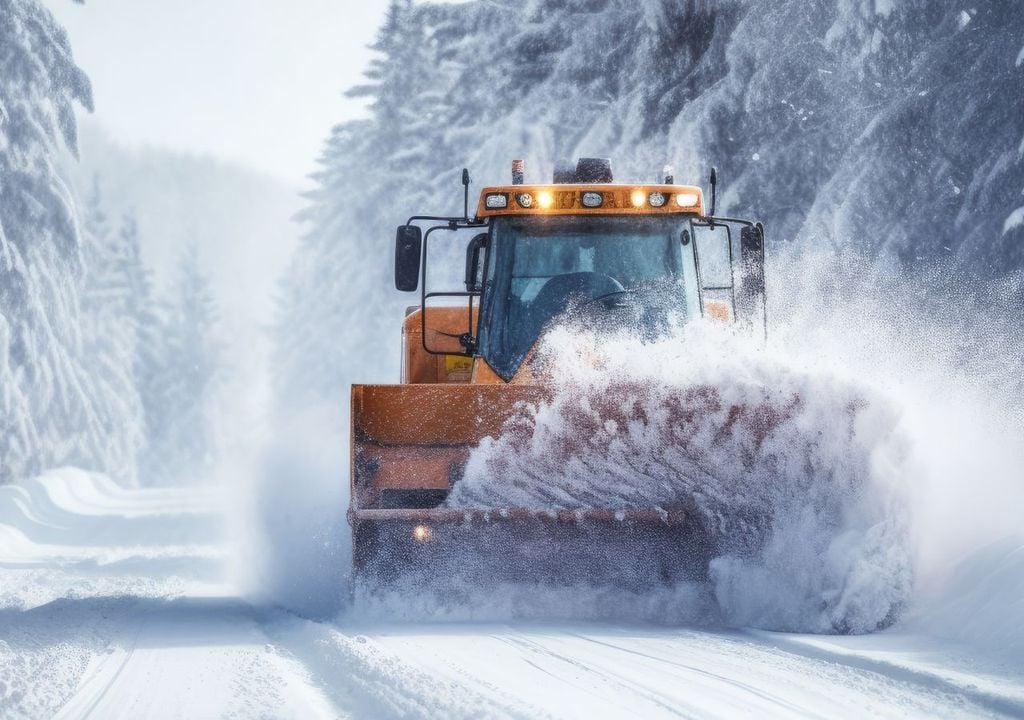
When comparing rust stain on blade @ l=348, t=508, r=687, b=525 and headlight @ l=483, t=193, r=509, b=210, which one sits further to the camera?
headlight @ l=483, t=193, r=509, b=210

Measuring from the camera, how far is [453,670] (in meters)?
4.61

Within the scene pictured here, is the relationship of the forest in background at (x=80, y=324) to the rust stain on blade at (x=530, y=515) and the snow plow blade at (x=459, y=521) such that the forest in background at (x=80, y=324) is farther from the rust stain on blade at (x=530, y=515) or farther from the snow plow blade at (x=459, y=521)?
the rust stain on blade at (x=530, y=515)

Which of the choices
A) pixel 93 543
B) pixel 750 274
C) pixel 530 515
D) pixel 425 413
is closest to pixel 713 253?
pixel 93 543

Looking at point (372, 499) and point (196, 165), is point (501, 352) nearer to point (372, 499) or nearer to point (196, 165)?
point (372, 499)

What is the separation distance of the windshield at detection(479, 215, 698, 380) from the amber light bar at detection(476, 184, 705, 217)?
8 centimetres

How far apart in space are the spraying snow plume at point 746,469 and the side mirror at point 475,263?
69.6 inches

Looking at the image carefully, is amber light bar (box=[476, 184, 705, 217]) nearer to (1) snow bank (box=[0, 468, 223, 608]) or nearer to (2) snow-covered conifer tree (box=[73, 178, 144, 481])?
(1) snow bank (box=[0, 468, 223, 608])

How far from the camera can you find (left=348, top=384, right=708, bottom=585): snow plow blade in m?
6.05

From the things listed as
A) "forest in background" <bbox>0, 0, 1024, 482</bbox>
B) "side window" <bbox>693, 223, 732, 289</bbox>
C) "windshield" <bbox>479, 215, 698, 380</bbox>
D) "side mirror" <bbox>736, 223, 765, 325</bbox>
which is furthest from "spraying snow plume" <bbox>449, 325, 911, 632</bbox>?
"side window" <bbox>693, 223, 732, 289</bbox>

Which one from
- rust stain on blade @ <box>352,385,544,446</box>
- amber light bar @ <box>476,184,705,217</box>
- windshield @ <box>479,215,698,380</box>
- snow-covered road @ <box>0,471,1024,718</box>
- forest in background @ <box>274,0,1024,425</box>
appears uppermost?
forest in background @ <box>274,0,1024,425</box>

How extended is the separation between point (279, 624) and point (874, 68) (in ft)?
36.7

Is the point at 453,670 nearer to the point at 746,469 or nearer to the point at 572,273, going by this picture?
the point at 746,469

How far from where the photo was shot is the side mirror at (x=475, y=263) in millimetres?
8031

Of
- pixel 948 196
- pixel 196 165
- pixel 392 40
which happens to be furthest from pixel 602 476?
pixel 196 165
